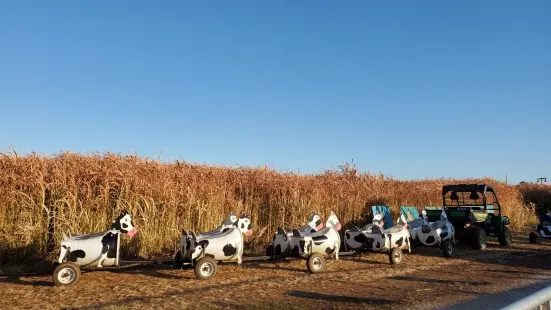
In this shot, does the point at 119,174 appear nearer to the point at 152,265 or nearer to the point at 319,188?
the point at 152,265

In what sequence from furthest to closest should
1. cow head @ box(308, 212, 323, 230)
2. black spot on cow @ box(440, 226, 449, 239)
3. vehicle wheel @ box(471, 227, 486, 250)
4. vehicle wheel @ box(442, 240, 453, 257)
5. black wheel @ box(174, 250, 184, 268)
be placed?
vehicle wheel @ box(471, 227, 486, 250), black spot on cow @ box(440, 226, 449, 239), vehicle wheel @ box(442, 240, 453, 257), cow head @ box(308, 212, 323, 230), black wheel @ box(174, 250, 184, 268)

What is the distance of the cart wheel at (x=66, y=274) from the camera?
6961 millimetres

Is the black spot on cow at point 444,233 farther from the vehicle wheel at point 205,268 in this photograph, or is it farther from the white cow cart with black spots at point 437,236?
the vehicle wheel at point 205,268

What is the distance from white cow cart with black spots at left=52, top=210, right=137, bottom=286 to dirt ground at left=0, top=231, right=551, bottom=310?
0.86 feet

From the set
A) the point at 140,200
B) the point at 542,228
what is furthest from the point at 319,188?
the point at 542,228

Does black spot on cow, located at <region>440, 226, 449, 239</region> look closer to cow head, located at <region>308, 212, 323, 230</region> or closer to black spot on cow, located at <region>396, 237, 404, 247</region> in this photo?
black spot on cow, located at <region>396, 237, 404, 247</region>

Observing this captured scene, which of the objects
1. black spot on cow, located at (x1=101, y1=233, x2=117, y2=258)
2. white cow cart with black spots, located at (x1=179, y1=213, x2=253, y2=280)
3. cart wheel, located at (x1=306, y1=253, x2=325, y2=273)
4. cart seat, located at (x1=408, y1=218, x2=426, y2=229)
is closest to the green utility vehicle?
cart seat, located at (x1=408, y1=218, x2=426, y2=229)

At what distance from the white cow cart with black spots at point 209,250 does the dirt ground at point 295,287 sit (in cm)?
29

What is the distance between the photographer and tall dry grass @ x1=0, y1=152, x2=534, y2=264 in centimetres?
899

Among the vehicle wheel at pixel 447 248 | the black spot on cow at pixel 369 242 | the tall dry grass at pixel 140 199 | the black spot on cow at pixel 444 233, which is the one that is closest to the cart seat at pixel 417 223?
the black spot on cow at pixel 444 233

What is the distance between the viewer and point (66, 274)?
7031mm

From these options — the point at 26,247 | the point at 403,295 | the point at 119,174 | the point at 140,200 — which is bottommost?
the point at 403,295

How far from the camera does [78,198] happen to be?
945 cm

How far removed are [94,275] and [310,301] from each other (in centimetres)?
444
